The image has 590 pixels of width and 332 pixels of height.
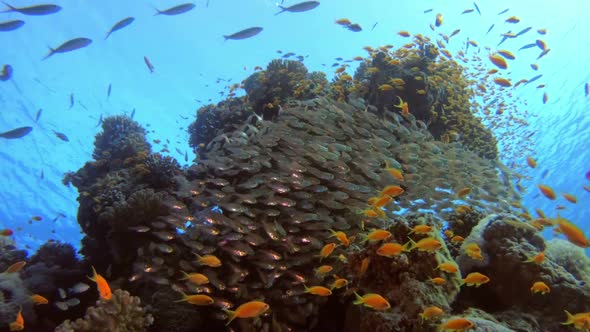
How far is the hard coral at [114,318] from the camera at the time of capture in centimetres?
476

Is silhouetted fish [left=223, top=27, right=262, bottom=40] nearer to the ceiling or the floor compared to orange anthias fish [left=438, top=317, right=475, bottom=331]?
nearer to the ceiling

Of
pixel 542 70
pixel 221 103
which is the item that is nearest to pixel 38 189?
pixel 221 103

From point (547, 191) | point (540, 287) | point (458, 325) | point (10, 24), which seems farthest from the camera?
point (10, 24)

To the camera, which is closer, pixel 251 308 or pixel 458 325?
pixel 458 325

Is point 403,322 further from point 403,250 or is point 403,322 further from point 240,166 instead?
point 240,166

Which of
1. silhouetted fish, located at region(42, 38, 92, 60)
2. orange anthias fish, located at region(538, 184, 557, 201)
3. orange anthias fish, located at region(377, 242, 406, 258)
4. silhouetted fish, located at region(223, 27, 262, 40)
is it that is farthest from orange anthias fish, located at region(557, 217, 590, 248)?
silhouetted fish, located at region(42, 38, 92, 60)

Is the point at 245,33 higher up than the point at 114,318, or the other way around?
the point at 245,33

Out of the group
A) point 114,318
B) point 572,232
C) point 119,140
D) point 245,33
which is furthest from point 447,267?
point 119,140

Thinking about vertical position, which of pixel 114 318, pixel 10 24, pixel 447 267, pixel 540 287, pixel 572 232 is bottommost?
pixel 114 318

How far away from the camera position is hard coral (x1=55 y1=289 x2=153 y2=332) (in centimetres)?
476

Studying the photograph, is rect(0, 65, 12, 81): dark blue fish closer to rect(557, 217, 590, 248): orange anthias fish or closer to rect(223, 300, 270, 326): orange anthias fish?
rect(223, 300, 270, 326): orange anthias fish

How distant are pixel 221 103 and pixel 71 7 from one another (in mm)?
24592

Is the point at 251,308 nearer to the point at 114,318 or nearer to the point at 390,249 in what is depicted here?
the point at 390,249

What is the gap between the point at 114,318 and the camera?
4.95m
